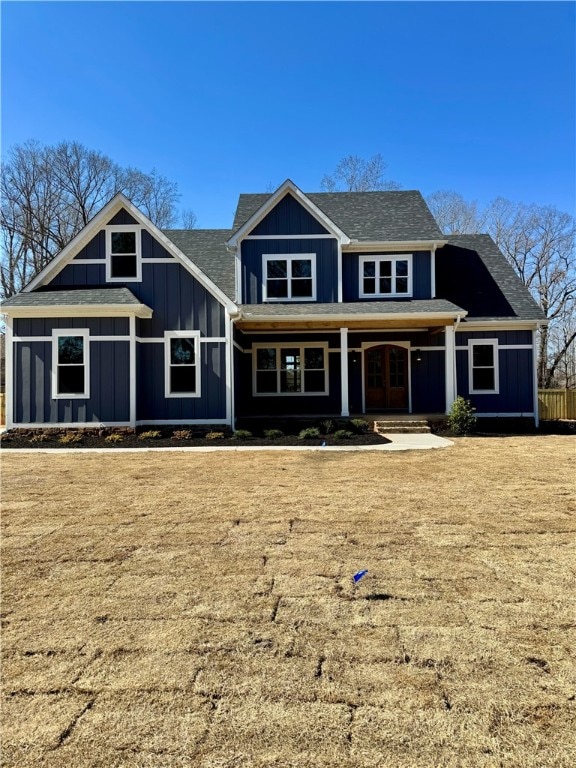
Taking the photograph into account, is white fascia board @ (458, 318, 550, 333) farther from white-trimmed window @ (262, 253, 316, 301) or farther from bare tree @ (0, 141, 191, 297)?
bare tree @ (0, 141, 191, 297)

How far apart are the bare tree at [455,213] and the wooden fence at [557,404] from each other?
17.8m

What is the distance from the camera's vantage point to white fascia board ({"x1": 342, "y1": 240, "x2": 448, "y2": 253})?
15594 mm

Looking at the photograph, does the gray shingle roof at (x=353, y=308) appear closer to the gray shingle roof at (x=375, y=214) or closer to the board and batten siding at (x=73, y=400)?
the gray shingle roof at (x=375, y=214)

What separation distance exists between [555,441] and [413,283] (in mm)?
6533

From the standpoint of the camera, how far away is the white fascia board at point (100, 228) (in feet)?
42.5

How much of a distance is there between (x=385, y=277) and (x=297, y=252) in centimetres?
302

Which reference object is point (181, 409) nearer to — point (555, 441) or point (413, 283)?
point (413, 283)

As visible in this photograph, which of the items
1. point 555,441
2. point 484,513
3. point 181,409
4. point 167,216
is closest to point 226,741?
point 484,513

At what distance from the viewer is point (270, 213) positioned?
15.6m

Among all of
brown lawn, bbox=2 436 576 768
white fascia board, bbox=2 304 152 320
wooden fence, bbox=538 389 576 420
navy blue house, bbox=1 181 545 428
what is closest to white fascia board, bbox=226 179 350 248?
navy blue house, bbox=1 181 545 428

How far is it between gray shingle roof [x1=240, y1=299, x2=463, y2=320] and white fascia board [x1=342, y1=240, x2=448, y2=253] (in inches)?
69.0

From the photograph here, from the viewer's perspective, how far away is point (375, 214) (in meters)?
17.4

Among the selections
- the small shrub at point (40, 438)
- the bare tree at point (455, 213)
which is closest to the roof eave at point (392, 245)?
the small shrub at point (40, 438)

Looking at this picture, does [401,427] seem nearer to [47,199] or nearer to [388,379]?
[388,379]
